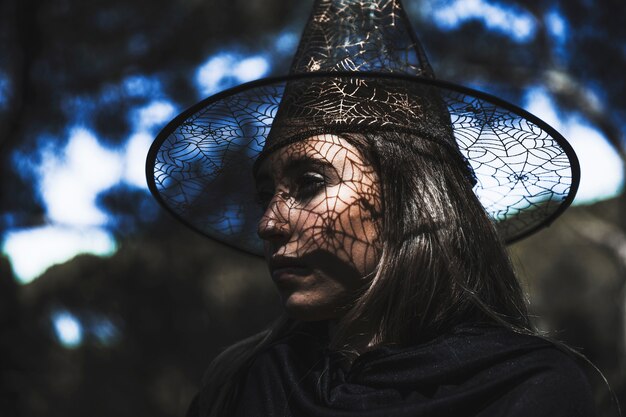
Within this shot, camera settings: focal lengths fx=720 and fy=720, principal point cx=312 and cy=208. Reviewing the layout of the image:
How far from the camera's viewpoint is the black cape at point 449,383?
130 centimetres

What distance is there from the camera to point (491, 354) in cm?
137

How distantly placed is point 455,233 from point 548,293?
23.1 ft

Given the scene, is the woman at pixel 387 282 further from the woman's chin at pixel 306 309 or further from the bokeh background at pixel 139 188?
the bokeh background at pixel 139 188

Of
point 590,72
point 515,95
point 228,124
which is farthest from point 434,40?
point 228,124

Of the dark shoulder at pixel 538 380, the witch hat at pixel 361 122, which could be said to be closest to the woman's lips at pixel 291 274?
the witch hat at pixel 361 122

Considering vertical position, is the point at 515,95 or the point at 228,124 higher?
the point at 515,95

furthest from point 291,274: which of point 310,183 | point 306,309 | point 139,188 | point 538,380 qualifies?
point 139,188

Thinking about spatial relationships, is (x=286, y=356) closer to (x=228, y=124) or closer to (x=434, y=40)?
(x=228, y=124)

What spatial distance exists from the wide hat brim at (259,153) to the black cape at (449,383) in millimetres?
400

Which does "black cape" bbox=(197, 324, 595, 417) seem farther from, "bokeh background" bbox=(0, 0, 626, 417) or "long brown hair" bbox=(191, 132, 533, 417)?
"bokeh background" bbox=(0, 0, 626, 417)

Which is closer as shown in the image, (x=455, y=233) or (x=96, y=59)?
(x=455, y=233)

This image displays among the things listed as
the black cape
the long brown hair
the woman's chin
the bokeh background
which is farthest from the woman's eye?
the bokeh background

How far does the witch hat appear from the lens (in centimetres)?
150

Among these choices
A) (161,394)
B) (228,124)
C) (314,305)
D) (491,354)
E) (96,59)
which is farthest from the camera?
(161,394)
